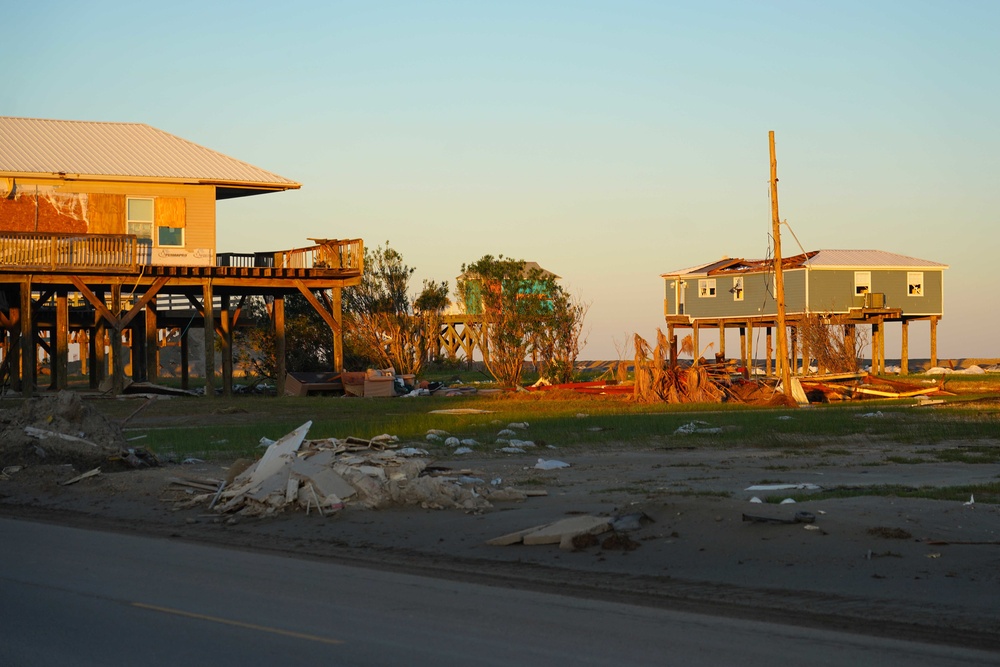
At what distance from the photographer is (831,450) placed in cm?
1988

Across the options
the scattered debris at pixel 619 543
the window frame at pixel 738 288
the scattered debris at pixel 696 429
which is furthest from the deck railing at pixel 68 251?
the window frame at pixel 738 288

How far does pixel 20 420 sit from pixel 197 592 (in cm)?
1248

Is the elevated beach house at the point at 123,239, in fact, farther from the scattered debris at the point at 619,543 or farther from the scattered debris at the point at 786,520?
the scattered debris at the point at 786,520

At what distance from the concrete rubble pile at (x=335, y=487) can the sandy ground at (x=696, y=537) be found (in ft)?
0.70

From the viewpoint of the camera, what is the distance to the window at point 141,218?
37.4 meters

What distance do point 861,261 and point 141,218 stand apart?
3916 centimetres

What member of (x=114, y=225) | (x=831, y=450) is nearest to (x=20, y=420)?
(x=831, y=450)

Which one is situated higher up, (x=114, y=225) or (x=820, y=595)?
(x=114, y=225)

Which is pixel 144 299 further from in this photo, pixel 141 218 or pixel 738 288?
pixel 738 288

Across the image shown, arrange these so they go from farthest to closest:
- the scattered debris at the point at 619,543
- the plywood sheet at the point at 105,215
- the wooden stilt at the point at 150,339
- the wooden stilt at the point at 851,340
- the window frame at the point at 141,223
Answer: the wooden stilt at the point at 851,340 < the wooden stilt at the point at 150,339 < the window frame at the point at 141,223 < the plywood sheet at the point at 105,215 < the scattered debris at the point at 619,543

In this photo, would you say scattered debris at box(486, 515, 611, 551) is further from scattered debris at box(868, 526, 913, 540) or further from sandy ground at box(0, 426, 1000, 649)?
scattered debris at box(868, 526, 913, 540)

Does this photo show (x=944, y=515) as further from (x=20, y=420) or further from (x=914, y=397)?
(x=914, y=397)

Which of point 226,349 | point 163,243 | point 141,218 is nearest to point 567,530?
point 163,243

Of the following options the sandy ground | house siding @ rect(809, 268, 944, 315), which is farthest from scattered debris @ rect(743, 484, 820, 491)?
house siding @ rect(809, 268, 944, 315)
